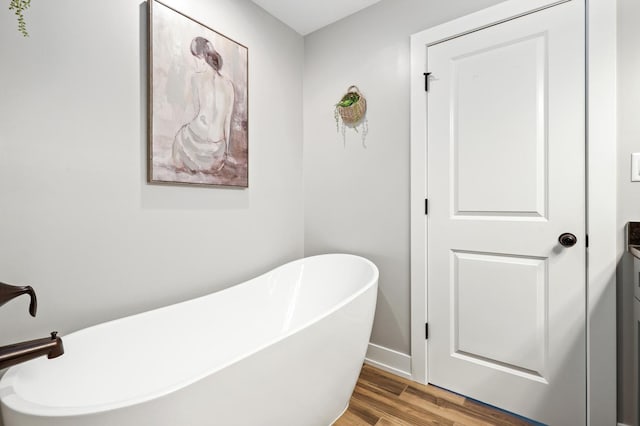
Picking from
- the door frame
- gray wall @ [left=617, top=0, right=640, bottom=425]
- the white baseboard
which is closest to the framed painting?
the white baseboard

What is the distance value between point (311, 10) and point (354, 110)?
0.77 meters

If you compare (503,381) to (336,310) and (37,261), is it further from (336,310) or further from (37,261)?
(37,261)

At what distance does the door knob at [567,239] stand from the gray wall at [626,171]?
0.50 feet

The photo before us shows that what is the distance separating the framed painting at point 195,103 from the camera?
1415 mm

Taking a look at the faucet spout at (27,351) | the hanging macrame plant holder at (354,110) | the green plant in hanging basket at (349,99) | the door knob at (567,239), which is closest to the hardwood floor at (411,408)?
the door knob at (567,239)

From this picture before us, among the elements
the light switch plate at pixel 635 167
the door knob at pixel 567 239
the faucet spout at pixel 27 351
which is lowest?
the faucet spout at pixel 27 351

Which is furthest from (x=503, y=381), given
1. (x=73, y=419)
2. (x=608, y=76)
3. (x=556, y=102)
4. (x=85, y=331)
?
(x=85, y=331)

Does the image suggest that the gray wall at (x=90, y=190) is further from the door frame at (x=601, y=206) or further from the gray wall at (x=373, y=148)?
the door frame at (x=601, y=206)

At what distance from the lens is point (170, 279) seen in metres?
1.51

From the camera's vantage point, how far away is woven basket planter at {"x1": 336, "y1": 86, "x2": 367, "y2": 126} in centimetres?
199

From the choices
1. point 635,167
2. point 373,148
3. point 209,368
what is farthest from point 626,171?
point 209,368

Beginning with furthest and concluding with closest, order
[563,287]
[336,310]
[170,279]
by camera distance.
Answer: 1. [170,279]
2. [563,287]
3. [336,310]

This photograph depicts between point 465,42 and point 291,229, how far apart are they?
163cm

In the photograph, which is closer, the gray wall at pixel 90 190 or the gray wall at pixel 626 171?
the gray wall at pixel 90 190
